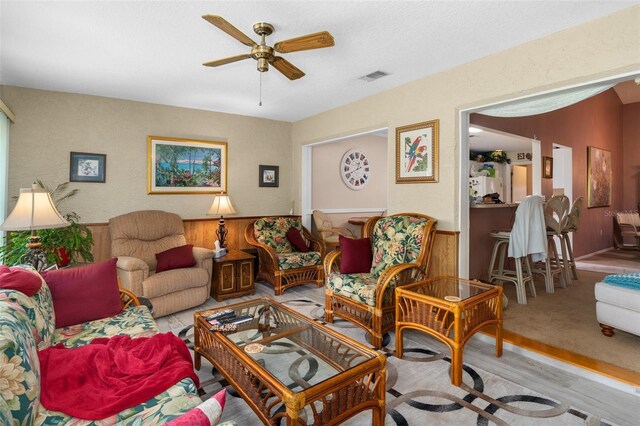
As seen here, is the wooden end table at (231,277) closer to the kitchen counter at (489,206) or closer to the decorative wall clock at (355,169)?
the kitchen counter at (489,206)

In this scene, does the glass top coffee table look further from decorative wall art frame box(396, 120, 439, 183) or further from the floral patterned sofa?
decorative wall art frame box(396, 120, 439, 183)

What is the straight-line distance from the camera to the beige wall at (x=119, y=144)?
3.73m

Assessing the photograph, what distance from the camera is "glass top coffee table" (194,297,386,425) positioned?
4.93ft

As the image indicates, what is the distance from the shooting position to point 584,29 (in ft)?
8.00

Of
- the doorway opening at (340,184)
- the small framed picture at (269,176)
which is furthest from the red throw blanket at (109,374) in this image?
the doorway opening at (340,184)

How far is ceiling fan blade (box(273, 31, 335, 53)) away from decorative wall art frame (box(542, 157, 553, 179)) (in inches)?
188

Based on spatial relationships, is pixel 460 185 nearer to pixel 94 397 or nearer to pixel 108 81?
pixel 94 397

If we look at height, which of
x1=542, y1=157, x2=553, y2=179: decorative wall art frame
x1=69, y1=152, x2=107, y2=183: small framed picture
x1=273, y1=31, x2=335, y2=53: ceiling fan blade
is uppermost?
x1=273, y1=31, x2=335, y2=53: ceiling fan blade

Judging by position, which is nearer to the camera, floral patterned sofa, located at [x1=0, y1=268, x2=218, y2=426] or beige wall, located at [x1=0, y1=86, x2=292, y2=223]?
floral patterned sofa, located at [x1=0, y1=268, x2=218, y2=426]

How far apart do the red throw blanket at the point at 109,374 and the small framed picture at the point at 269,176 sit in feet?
12.2

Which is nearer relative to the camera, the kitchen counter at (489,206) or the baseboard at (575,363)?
the baseboard at (575,363)

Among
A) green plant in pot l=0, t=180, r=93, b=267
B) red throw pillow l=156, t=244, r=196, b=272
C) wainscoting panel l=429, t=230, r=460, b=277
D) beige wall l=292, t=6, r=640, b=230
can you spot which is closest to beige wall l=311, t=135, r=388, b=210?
beige wall l=292, t=6, r=640, b=230

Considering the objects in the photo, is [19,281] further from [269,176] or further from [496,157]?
[496,157]

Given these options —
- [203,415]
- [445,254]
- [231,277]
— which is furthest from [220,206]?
[203,415]
